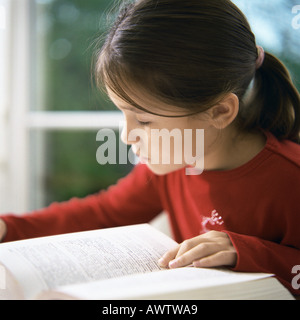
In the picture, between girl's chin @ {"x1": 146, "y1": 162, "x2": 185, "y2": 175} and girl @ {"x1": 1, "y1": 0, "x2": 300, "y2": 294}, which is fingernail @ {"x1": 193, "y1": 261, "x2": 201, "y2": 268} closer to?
girl @ {"x1": 1, "y1": 0, "x2": 300, "y2": 294}

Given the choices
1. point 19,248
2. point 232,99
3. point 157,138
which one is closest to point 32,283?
point 19,248

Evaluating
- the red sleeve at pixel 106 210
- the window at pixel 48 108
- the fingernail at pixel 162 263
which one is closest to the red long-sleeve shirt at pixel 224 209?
the red sleeve at pixel 106 210

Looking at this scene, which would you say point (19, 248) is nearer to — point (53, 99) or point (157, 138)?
point (157, 138)

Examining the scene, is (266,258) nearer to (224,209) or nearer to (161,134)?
(224,209)

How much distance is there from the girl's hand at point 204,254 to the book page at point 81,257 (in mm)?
29

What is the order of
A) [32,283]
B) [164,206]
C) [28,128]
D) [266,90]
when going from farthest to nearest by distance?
[28,128] < [164,206] < [266,90] < [32,283]

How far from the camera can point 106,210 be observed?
891mm

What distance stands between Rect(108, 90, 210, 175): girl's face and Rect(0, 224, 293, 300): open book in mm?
157

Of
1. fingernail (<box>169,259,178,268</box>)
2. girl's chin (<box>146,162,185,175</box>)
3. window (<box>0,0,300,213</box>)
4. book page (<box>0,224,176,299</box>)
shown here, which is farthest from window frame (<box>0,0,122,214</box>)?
fingernail (<box>169,259,178,268</box>)

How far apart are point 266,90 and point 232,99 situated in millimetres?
131

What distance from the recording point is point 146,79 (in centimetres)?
61

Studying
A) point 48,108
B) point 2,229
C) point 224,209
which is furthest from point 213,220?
point 48,108

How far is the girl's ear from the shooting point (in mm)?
662

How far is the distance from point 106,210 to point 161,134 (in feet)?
0.94
